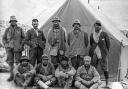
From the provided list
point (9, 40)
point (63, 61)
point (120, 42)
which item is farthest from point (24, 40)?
point (120, 42)

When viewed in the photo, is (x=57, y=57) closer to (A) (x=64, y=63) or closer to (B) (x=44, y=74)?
(A) (x=64, y=63)

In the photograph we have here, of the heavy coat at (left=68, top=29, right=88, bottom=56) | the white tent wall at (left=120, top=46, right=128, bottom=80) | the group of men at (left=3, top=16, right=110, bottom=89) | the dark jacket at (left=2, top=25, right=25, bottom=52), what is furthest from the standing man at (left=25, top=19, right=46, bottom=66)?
the white tent wall at (left=120, top=46, right=128, bottom=80)

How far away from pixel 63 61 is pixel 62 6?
8.98 ft

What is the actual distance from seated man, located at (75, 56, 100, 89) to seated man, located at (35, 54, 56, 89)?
2.13ft

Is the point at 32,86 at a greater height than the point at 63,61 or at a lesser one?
lesser

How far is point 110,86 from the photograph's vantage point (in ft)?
24.3

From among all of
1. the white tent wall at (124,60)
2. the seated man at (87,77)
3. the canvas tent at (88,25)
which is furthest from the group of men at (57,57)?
the white tent wall at (124,60)

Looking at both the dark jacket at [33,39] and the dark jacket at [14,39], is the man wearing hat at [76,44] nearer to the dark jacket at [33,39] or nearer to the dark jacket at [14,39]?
the dark jacket at [33,39]

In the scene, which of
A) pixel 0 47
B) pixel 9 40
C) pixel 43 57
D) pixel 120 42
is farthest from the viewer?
pixel 0 47

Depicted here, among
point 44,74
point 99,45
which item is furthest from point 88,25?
point 44,74

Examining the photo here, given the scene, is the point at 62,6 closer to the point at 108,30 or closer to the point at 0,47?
the point at 108,30

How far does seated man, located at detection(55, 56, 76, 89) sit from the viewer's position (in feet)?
22.2

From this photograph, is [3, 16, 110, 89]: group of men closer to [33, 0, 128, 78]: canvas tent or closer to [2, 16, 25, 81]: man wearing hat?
[2, 16, 25, 81]: man wearing hat

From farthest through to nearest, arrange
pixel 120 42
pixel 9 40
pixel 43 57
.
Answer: pixel 120 42 < pixel 9 40 < pixel 43 57
